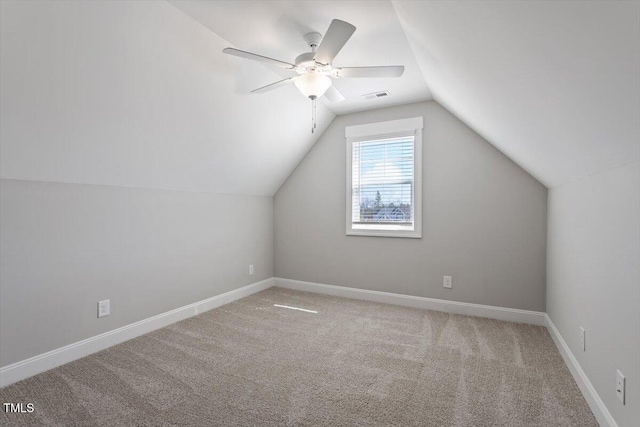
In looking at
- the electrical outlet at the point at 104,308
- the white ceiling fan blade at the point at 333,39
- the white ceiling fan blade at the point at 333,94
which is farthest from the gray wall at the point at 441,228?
the electrical outlet at the point at 104,308

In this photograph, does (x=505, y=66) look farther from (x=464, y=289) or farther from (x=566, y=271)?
(x=464, y=289)

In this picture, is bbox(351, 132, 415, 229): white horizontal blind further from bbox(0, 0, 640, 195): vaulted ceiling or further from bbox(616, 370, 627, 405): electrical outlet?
bbox(616, 370, 627, 405): electrical outlet

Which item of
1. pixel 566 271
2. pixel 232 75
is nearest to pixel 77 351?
pixel 232 75

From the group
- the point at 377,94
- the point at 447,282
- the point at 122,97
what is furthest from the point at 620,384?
the point at 122,97

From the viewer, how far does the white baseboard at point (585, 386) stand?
65.7 inches

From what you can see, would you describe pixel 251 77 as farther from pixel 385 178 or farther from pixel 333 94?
pixel 385 178

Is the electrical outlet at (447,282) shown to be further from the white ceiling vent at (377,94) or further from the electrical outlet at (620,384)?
the white ceiling vent at (377,94)

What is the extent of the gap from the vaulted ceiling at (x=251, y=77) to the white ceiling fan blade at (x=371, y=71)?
24 cm

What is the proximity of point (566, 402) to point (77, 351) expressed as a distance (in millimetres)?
→ 3406

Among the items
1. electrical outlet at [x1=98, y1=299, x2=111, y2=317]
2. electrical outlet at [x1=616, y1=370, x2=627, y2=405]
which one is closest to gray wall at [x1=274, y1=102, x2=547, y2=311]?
electrical outlet at [x1=616, y1=370, x2=627, y2=405]

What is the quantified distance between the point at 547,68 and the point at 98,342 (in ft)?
11.2

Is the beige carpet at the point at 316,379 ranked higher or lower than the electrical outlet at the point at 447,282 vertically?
lower

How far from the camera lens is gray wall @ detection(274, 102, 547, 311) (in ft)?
10.7

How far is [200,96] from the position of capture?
2.61 metres
